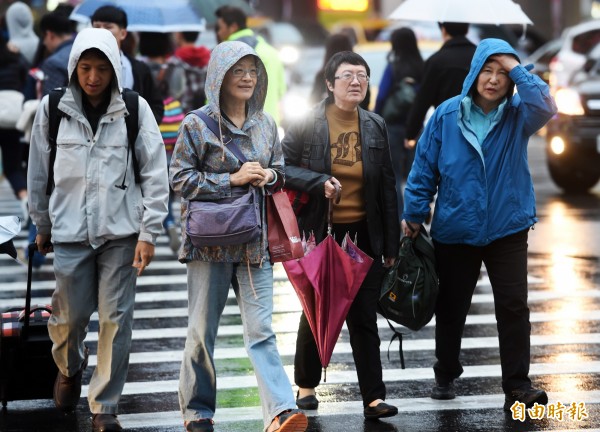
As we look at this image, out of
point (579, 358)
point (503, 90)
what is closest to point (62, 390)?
point (503, 90)

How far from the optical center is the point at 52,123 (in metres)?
6.69

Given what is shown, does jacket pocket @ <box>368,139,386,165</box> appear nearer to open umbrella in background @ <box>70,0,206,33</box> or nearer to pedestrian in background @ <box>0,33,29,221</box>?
open umbrella in background @ <box>70,0,206,33</box>

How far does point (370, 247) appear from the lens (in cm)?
719

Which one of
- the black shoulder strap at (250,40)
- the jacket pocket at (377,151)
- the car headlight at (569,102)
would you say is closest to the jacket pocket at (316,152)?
the jacket pocket at (377,151)

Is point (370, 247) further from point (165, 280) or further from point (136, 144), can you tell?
point (165, 280)

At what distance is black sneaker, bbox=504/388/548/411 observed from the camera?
23.4 ft

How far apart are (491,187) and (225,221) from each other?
157 cm

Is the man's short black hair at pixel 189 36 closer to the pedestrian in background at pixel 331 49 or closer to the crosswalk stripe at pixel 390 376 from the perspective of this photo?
the pedestrian in background at pixel 331 49

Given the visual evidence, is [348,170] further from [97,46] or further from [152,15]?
[152,15]

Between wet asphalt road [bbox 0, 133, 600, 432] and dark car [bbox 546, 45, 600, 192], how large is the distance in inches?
143

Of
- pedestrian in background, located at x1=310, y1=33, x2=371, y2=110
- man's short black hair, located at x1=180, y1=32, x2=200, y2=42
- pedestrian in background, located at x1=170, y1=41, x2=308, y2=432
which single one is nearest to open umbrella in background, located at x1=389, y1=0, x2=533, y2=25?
pedestrian in background, located at x1=310, y1=33, x2=371, y2=110

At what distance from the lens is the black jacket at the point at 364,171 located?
714 cm

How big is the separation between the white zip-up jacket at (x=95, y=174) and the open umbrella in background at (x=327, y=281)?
791 mm

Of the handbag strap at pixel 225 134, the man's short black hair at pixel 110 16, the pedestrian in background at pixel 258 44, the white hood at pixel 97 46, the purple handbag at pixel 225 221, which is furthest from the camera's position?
the pedestrian in background at pixel 258 44
